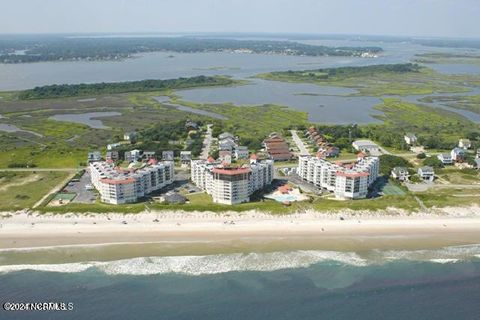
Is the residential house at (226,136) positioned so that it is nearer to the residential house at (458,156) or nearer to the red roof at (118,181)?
the red roof at (118,181)

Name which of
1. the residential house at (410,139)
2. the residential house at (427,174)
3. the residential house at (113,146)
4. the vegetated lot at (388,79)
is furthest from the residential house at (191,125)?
the vegetated lot at (388,79)

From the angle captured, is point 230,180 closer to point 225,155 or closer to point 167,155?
point 225,155

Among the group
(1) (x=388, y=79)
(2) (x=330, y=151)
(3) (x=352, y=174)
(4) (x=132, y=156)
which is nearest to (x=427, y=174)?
Result: (3) (x=352, y=174)

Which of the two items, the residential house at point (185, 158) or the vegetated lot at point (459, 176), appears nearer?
the vegetated lot at point (459, 176)

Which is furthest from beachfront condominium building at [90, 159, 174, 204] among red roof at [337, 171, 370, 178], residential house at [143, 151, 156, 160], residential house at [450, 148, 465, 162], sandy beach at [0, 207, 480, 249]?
residential house at [450, 148, 465, 162]

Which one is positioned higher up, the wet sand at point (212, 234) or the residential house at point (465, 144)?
the residential house at point (465, 144)

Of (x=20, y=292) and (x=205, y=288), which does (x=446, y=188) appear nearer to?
(x=205, y=288)

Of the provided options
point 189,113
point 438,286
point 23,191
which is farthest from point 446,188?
point 189,113
